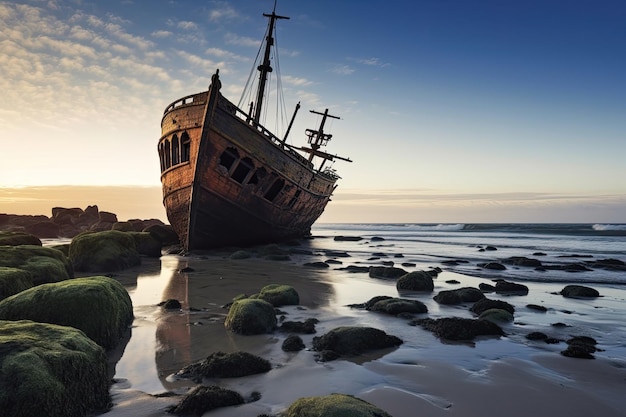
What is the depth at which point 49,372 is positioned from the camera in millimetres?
3467

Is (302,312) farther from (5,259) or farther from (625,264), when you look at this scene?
(625,264)

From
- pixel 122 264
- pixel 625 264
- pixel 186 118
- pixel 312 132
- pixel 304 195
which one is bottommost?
pixel 625 264

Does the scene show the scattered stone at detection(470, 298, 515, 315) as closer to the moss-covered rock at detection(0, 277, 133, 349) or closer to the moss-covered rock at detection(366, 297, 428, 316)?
the moss-covered rock at detection(366, 297, 428, 316)

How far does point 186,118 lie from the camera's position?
19562 mm

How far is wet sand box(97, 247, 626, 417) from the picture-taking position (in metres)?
4.25

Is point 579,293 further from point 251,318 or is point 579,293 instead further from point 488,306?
point 251,318

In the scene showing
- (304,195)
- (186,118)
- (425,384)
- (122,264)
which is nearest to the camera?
(425,384)

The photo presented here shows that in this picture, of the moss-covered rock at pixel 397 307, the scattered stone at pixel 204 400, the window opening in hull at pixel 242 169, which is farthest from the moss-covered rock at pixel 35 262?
the window opening in hull at pixel 242 169

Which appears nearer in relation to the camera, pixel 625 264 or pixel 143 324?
pixel 143 324

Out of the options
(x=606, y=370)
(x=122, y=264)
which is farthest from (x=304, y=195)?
(x=606, y=370)

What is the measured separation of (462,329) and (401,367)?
84.4 inches

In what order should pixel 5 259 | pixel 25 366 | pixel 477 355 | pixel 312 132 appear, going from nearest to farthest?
1. pixel 25 366
2. pixel 477 355
3. pixel 5 259
4. pixel 312 132

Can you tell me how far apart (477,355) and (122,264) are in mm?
13498

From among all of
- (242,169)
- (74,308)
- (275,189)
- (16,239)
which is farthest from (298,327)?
(275,189)
